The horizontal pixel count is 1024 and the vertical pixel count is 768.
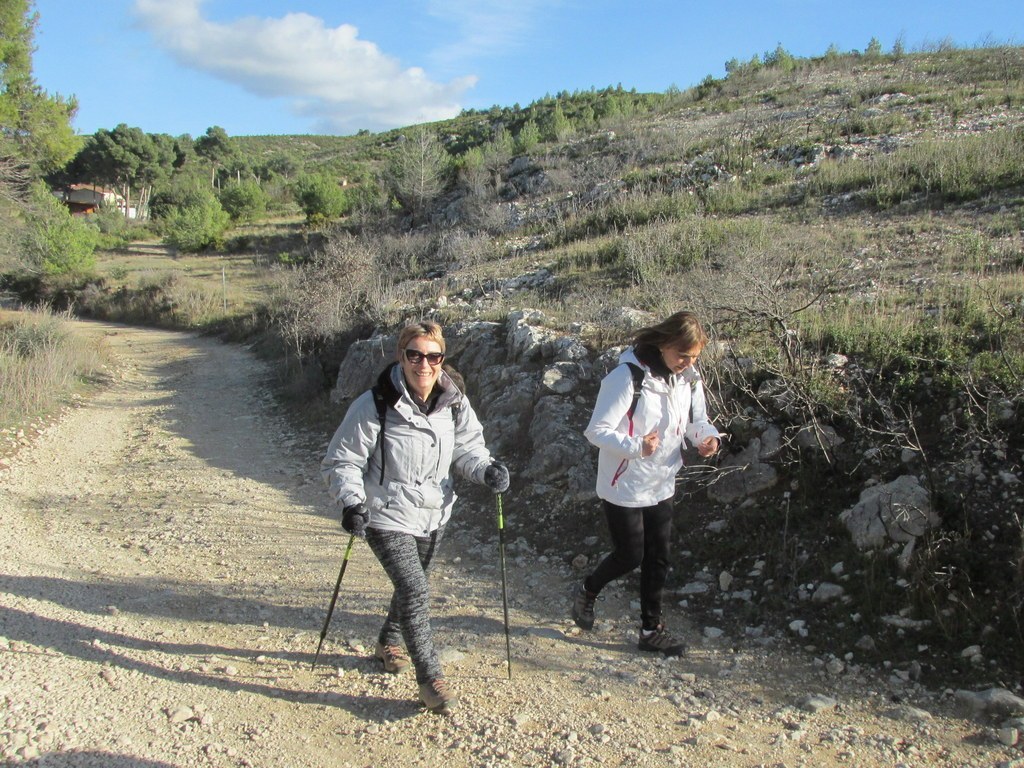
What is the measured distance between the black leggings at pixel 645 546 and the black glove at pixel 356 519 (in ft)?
4.19

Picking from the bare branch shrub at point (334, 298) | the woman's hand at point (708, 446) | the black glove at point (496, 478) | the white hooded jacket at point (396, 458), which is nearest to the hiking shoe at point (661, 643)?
the woman's hand at point (708, 446)

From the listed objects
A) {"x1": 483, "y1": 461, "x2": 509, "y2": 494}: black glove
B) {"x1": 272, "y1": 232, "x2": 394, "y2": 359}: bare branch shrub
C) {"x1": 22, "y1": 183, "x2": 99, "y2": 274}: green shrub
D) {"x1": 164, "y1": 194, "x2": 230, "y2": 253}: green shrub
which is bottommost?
{"x1": 483, "y1": 461, "x2": 509, "y2": 494}: black glove

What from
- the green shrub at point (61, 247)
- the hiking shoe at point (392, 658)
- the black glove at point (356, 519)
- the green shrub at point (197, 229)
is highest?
the green shrub at point (197, 229)

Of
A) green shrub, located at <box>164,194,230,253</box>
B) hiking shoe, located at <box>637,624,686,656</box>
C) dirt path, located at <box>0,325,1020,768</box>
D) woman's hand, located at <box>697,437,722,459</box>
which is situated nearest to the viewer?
dirt path, located at <box>0,325,1020,768</box>

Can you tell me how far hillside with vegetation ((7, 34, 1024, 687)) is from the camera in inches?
160

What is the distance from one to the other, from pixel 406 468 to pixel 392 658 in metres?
1.10

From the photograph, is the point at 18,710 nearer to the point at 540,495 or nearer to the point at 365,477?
the point at 365,477

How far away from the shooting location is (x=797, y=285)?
7500mm

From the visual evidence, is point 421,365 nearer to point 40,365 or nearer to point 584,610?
point 584,610

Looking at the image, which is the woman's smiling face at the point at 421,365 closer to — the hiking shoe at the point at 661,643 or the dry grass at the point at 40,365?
the hiking shoe at the point at 661,643

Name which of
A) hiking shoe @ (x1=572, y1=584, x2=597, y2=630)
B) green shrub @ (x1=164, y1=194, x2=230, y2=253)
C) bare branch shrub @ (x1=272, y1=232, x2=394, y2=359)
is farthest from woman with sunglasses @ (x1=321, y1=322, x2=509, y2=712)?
green shrub @ (x1=164, y1=194, x2=230, y2=253)

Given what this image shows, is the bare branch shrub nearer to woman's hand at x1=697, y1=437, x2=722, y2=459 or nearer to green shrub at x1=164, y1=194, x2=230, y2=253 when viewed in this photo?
woman's hand at x1=697, y1=437, x2=722, y2=459

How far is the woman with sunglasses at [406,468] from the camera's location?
10.5 ft

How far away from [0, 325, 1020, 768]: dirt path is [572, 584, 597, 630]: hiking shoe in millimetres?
126
